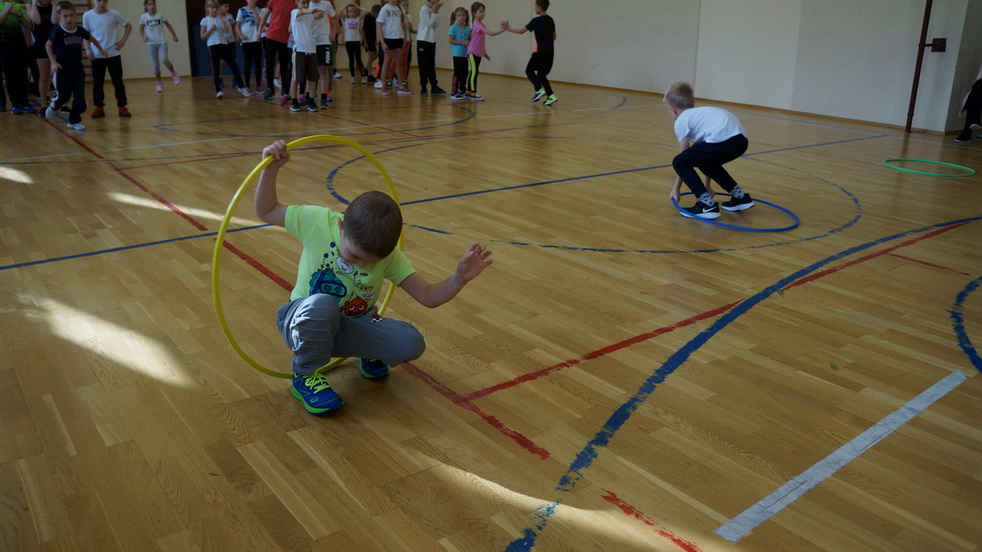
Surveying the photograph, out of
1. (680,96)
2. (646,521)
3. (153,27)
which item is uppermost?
(153,27)

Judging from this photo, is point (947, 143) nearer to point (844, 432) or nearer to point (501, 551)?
point (844, 432)

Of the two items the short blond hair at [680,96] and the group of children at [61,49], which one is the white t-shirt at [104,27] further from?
the short blond hair at [680,96]

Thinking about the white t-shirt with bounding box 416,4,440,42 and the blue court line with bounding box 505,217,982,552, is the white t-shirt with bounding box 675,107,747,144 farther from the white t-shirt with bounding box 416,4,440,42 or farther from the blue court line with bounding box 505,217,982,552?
the white t-shirt with bounding box 416,4,440,42

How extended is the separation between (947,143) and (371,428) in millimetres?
8654

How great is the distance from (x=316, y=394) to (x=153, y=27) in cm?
1168

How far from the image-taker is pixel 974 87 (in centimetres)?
874

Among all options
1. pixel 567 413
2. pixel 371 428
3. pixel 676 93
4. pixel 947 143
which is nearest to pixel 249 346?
pixel 371 428

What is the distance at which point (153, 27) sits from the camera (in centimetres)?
1220

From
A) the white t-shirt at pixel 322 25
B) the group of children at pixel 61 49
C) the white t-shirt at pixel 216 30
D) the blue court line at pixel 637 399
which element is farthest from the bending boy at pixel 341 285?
the white t-shirt at pixel 216 30

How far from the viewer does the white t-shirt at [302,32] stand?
923 cm

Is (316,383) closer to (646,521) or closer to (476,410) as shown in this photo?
(476,410)

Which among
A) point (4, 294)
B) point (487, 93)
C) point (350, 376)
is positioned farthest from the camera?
point (487, 93)

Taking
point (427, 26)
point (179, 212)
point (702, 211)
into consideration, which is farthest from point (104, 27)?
point (702, 211)

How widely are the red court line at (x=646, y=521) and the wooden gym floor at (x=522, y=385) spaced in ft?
0.04
